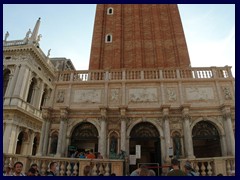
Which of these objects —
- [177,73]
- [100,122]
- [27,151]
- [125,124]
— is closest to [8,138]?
[27,151]

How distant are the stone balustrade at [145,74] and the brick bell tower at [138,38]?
298 cm

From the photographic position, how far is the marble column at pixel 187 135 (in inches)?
416

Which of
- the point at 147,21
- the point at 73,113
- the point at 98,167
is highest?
the point at 147,21

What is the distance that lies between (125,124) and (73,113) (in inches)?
134

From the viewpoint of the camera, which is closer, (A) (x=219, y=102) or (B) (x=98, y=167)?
(B) (x=98, y=167)

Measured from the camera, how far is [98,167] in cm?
722

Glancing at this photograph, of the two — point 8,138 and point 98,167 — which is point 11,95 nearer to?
point 8,138

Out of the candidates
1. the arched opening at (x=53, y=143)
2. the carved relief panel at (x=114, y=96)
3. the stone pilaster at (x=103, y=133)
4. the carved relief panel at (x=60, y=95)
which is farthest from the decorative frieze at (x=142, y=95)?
the arched opening at (x=53, y=143)

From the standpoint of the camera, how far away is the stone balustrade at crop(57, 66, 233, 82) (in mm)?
12844

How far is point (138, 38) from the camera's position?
1897 cm

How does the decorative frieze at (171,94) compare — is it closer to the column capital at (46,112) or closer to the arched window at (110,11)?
the column capital at (46,112)

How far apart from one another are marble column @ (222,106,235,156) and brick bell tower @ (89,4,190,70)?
6.47 metres

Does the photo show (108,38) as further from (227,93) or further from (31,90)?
(227,93)

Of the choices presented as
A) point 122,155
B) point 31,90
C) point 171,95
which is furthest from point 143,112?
point 31,90
